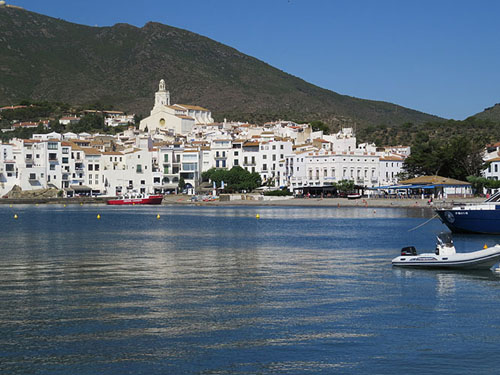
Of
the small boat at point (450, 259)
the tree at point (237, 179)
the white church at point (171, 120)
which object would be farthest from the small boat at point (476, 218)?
the white church at point (171, 120)

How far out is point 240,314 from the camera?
69.3 ft

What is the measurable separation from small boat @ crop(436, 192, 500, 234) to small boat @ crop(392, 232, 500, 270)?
19014 millimetres

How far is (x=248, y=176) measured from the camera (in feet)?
393

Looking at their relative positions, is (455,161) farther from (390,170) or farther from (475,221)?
(475,221)

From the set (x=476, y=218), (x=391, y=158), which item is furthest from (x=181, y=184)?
(x=476, y=218)

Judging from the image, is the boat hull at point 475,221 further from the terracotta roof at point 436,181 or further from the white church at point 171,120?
the white church at point 171,120

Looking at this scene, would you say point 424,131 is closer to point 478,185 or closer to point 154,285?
point 478,185

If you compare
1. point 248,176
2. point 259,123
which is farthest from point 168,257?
point 259,123

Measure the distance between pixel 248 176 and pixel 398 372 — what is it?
342 feet

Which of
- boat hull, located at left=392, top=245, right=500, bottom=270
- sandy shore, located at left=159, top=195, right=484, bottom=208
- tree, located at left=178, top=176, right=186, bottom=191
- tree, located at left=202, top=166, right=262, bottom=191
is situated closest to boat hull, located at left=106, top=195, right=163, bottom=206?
sandy shore, located at left=159, top=195, right=484, bottom=208

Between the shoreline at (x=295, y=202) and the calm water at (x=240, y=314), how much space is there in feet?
168

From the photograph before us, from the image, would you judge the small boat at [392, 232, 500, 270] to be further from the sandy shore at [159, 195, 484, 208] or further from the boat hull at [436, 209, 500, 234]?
Result: the sandy shore at [159, 195, 484, 208]

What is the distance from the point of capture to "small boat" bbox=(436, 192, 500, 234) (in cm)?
4816

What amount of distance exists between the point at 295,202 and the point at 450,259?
253 feet
